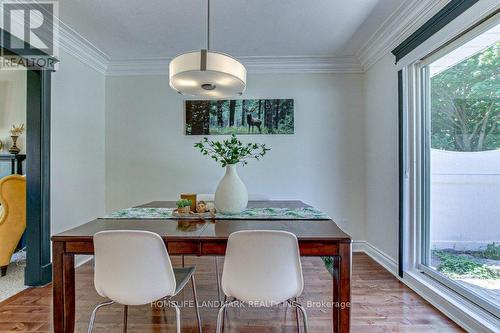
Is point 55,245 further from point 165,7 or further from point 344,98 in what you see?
point 344,98

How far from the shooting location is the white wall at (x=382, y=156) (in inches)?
115

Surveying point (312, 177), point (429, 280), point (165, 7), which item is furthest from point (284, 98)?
point (429, 280)

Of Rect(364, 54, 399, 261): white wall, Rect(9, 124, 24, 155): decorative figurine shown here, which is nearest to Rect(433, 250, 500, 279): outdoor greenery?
Rect(364, 54, 399, 261): white wall

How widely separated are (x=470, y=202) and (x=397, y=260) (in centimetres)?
101

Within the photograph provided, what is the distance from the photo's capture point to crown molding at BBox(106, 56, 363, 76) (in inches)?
144

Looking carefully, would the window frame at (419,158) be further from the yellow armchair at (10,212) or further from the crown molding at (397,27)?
the yellow armchair at (10,212)

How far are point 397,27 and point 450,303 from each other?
243 cm

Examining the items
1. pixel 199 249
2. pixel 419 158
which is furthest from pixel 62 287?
pixel 419 158

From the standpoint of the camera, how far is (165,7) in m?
2.46

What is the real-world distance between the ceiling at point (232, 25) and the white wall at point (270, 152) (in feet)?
1.47

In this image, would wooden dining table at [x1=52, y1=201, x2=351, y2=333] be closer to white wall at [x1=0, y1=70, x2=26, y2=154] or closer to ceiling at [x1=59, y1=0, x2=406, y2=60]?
ceiling at [x1=59, y1=0, x2=406, y2=60]

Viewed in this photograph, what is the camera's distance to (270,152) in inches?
148

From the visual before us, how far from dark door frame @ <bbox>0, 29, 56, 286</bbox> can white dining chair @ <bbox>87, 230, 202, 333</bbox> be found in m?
1.70

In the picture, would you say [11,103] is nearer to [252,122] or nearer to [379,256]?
[252,122]
